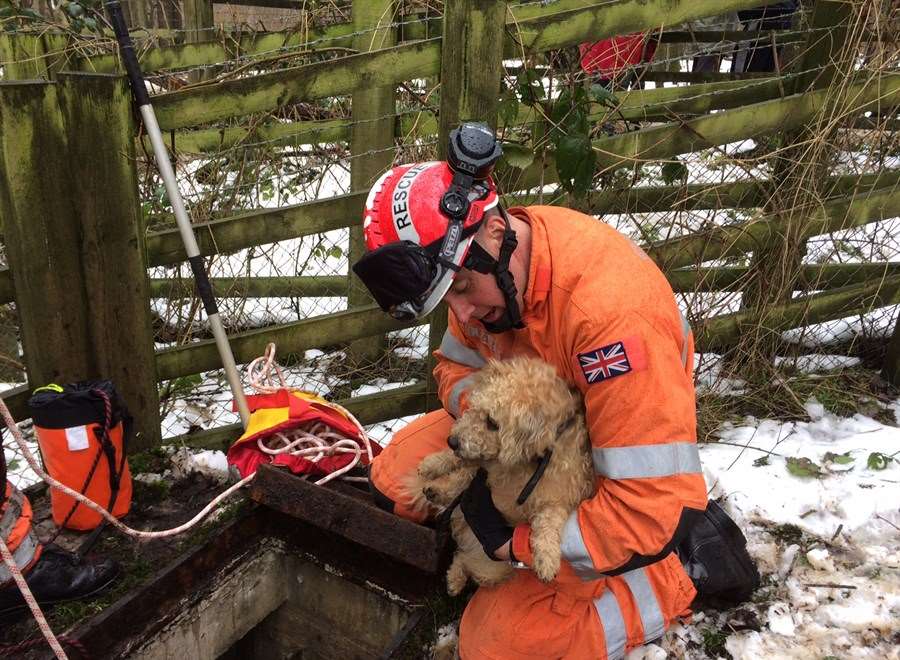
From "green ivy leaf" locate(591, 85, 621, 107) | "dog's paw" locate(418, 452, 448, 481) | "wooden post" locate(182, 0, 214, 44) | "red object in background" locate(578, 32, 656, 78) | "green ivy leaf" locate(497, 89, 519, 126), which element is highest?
"wooden post" locate(182, 0, 214, 44)

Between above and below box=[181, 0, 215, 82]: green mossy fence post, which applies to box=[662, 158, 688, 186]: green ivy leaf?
below

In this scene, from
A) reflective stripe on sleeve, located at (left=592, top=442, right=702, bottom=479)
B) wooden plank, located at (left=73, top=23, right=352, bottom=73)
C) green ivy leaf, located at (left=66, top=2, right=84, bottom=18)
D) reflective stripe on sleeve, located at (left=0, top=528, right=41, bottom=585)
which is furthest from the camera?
wooden plank, located at (left=73, top=23, right=352, bottom=73)

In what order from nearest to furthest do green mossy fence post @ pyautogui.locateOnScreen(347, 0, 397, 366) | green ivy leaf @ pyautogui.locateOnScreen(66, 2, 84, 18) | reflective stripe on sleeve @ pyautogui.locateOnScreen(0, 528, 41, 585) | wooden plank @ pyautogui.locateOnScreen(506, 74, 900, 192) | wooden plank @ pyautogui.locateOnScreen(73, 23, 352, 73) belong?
reflective stripe on sleeve @ pyautogui.locateOnScreen(0, 528, 41, 585), wooden plank @ pyautogui.locateOnScreen(506, 74, 900, 192), green mossy fence post @ pyautogui.locateOnScreen(347, 0, 397, 366), green ivy leaf @ pyautogui.locateOnScreen(66, 2, 84, 18), wooden plank @ pyautogui.locateOnScreen(73, 23, 352, 73)

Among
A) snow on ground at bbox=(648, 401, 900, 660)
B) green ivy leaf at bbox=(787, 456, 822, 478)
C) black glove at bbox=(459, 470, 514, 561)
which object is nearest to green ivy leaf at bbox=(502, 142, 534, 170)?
black glove at bbox=(459, 470, 514, 561)

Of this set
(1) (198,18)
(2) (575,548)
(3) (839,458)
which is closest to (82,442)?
(2) (575,548)

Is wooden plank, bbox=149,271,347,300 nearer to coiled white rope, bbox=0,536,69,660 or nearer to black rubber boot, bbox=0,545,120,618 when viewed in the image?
black rubber boot, bbox=0,545,120,618

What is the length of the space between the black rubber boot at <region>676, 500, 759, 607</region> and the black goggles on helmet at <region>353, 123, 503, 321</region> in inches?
52.3

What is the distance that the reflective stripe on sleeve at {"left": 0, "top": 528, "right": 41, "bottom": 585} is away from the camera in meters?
2.22

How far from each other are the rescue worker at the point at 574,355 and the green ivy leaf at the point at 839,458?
133cm

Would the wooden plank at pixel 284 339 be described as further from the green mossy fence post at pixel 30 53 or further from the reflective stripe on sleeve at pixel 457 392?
the green mossy fence post at pixel 30 53

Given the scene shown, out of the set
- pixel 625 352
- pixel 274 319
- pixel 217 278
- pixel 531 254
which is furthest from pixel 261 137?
pixel 625 352

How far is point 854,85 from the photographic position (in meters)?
3.18

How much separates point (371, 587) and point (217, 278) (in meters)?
2.26

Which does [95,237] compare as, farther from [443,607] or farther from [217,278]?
[443,607]
